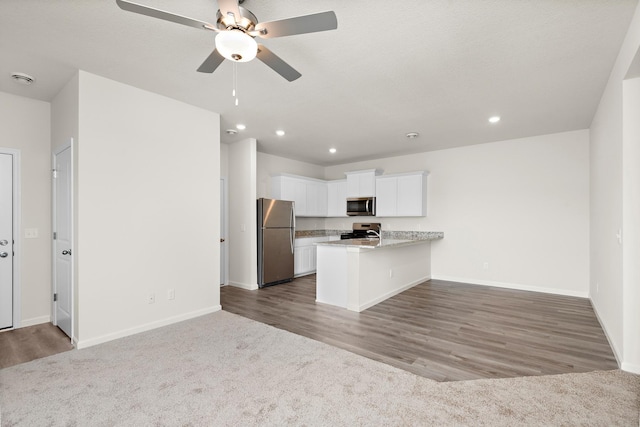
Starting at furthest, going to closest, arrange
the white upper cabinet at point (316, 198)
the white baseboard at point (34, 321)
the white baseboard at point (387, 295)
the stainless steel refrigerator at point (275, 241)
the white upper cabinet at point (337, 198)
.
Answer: the white upper cabinet at point (337, 198) < the white upper cabinet at point (316, 198) < the stainless steel refrigerator at point (275, 241) < the white baseboard at point (387, 295) < the white baseboard at point (34, 321)

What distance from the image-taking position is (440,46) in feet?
8.16

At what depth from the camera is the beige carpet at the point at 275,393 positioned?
1909mm

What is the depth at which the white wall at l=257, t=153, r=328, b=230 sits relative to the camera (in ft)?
21.0

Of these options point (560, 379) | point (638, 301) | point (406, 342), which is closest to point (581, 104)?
point (638, 301)

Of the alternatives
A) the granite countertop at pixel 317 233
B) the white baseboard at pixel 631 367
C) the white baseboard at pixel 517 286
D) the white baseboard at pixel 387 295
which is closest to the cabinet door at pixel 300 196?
the granite countertop at pixel 317 233

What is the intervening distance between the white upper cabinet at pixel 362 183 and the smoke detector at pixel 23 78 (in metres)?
5.35

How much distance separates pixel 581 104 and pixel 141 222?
5.38m

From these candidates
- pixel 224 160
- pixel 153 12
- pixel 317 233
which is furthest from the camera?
pixel 317 233

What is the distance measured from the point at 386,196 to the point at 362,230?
1027 millimetres

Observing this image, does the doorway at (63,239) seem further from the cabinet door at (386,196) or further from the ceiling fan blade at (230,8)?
the cabinet door at (386,196)

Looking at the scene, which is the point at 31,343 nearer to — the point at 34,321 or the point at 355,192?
the point at 34,321

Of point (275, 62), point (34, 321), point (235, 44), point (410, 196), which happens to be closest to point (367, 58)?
point (275, 62)

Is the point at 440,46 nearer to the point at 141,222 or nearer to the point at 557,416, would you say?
the point at 557,416

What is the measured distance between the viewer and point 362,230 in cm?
701
